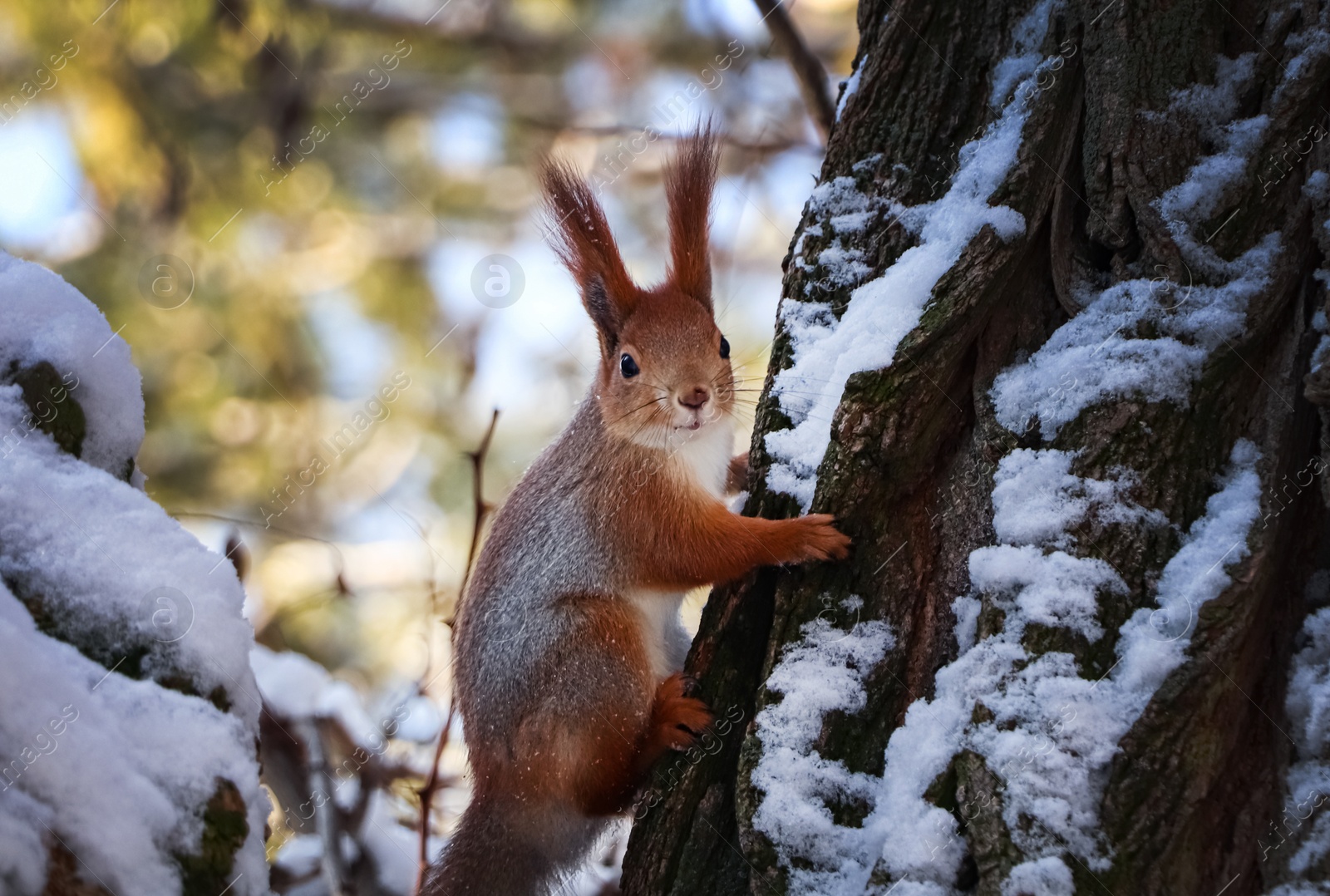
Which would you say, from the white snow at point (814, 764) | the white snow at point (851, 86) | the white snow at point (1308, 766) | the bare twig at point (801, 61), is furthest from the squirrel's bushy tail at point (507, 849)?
the bare twig at point (801, 61)

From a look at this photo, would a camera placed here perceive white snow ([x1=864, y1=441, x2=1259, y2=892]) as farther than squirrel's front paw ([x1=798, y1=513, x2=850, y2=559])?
No

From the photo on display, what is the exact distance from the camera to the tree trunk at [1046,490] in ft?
4.87

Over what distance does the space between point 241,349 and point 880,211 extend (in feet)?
10.5

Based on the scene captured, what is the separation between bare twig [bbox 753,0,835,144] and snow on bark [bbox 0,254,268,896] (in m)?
1.93

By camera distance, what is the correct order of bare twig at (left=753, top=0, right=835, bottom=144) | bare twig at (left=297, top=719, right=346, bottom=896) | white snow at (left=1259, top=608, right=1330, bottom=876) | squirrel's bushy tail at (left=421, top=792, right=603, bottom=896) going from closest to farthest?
white snow at (left=1259, top=608, right=1330, bottom=876) < squirrel's bushy tail at (left=421, top=792, right=603, bottom=896) < bare twig at (left=297, top=719, right=346, bottom=896) < bare twig at (left=753, top=0, right=835, bottom=144)

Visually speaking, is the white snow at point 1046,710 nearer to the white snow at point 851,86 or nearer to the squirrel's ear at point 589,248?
the white snow at point 851,86

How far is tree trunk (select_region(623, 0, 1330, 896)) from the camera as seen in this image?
4.87ft

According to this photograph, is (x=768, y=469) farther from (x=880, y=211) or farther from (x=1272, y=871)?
(x=1272, y=871)

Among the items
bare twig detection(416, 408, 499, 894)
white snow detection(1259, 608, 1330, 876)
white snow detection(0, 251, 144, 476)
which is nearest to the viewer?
white snow detection(1259, 608, 1330, 876)

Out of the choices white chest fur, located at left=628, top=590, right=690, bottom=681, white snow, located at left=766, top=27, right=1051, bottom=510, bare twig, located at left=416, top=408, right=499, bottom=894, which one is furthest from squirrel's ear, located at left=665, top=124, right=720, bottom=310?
white chest fur, located at left=628, top=590, right=690, bottom=681

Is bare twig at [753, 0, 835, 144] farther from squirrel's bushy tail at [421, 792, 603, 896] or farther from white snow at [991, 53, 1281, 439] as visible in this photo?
squirrel's bushy tail at [421, 792, 603, 896]

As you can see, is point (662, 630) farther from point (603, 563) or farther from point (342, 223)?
point (342, 223)

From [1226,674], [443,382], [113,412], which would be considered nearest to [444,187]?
→ [443,382]

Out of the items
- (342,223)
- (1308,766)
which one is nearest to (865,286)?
(1308,766)
